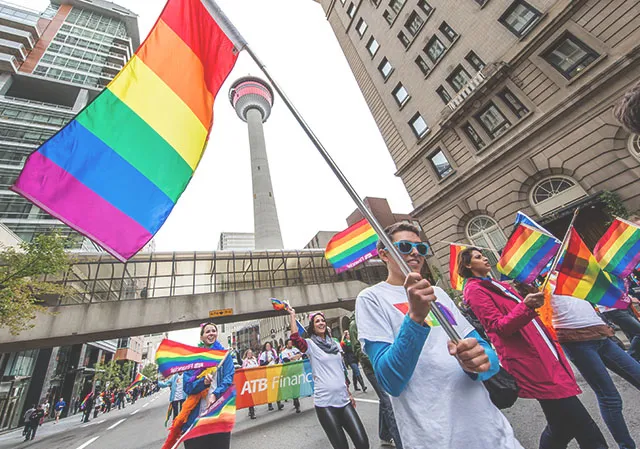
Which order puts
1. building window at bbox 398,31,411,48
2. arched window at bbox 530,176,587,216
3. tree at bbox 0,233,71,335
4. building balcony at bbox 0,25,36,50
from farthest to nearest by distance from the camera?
building balcony at bbox 0,25,36,50 → building window at bbox 398,31,411,48 → tree at bbox 0,233,71,335 → arched window at bbox 530,176,587,216

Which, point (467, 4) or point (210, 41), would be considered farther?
point (467, 4)

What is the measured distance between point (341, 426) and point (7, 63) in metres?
64.7

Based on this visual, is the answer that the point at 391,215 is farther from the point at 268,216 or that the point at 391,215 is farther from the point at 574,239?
the point at 574,239

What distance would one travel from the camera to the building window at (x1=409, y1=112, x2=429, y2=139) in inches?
670

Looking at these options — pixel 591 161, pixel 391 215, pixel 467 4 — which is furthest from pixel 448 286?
pixel 391 215

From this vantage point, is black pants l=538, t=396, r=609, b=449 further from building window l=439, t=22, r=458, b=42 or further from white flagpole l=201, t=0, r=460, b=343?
building window l=439, t=22, r=458, b=42

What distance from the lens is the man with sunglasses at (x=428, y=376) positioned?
127 centimetres

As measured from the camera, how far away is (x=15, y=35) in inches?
1706

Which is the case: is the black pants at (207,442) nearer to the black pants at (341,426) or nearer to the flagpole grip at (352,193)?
the black pants at (341,426)

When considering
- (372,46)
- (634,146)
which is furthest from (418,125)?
(634,146)

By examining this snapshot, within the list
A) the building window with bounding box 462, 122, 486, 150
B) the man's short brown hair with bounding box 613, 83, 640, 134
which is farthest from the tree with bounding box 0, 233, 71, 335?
the building window with bounding box 462, 122, 486, 150

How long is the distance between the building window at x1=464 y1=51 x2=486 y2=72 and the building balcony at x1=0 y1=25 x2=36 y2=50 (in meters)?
65.4

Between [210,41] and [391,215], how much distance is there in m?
34.3

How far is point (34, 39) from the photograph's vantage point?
47.9m
